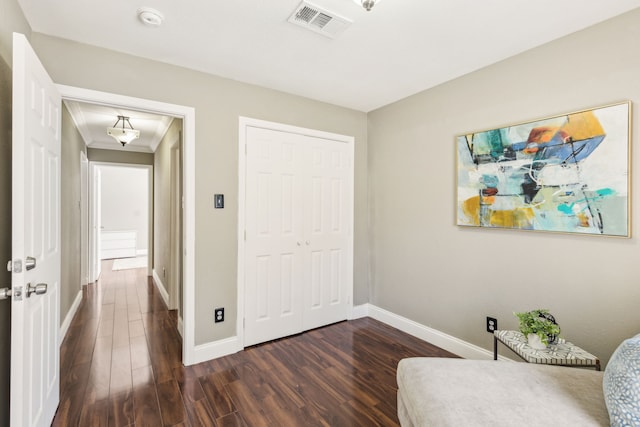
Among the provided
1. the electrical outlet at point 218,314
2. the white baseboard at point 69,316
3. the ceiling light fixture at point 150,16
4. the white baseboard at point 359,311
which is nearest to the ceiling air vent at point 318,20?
the ceiling light fixture at point 150,16

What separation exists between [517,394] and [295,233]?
7.23ft

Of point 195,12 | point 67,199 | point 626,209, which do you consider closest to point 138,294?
point 67,199

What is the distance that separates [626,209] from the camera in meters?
1.79

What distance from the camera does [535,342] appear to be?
1875mm

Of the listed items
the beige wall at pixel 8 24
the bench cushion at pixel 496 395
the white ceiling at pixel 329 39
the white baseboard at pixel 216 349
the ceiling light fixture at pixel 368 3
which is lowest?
the white baseboard at pixel 216 349

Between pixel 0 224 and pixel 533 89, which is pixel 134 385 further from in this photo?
pixel 533 89

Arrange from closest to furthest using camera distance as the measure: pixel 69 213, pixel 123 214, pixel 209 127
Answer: pixel 209 127 → pixel 69 213 → pixel 123 214

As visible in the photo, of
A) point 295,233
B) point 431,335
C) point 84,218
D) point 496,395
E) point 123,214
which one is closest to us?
point 496,395

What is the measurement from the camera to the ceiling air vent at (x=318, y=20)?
1.76 m

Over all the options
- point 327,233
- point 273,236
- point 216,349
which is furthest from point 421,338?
point 216,349

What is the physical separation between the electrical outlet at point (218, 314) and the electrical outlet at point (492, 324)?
7.31ft

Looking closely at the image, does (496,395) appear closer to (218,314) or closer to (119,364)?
(218,314)

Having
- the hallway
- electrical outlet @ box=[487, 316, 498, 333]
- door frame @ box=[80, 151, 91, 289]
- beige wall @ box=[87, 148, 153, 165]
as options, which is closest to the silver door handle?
the hallway

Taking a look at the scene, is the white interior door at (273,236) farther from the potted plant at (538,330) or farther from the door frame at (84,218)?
the door frame at (84,218)
